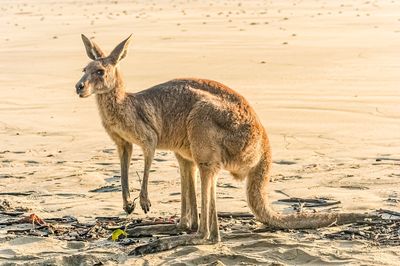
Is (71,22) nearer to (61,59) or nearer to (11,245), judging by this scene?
(61,59)

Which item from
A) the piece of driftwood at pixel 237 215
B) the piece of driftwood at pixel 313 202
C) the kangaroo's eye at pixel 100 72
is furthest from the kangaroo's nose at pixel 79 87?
the piece of driftwood at pixel 313 202

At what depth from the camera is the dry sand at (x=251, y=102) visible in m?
5.49

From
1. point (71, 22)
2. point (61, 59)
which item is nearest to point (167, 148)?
point (61, 59)

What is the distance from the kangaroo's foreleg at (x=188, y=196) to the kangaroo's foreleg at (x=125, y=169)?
32cm

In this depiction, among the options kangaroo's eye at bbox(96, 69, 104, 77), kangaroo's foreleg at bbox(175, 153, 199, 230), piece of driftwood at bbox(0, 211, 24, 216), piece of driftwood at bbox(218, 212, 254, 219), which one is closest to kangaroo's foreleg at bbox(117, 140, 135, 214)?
kangaroo's foreleg at bbox(175, 153, 199, 230)

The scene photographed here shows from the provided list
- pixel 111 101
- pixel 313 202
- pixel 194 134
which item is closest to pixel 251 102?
pixel 313 202

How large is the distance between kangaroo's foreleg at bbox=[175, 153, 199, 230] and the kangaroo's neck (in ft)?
1.60

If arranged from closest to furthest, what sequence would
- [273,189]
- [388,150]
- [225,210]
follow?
[225,210] → [273,189] → [388,150]

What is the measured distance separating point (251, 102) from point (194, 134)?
484 centimetres

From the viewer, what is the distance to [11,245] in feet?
18.4

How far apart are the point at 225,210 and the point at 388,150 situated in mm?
2192

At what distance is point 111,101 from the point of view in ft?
19.2

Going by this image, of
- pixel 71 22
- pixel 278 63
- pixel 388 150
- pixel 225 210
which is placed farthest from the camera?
pixel 71 22

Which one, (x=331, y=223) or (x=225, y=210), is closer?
(x=331, y=223)
